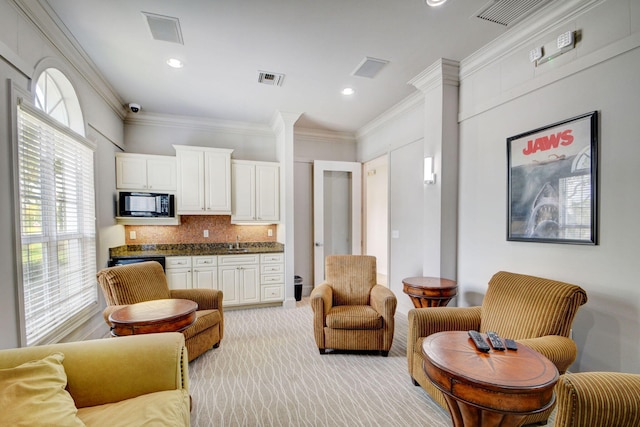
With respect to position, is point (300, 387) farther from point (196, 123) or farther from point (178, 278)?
point (196, 123)

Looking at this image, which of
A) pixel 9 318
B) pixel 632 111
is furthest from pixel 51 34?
pixel 632 111

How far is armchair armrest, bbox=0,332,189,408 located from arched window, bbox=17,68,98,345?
3.07ft

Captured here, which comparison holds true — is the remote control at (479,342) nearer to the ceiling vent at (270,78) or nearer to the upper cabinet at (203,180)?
the ceiling vent at (270,78)

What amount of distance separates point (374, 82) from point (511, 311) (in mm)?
2756

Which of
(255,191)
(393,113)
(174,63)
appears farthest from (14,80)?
(393,113)

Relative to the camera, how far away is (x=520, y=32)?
7.82 ft

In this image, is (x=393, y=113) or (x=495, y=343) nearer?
(x=495, y=343)

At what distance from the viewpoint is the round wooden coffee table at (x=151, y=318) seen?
1.94m

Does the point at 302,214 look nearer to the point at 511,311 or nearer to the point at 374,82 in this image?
the point at 374,82

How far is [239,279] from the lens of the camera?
13.8ft

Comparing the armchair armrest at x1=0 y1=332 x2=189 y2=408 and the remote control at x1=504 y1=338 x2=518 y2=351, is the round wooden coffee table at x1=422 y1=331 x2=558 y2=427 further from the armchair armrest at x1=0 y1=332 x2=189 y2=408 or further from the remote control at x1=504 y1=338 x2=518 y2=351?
the armchair armrest at x1=0 y1=332 x2=189 y2=408

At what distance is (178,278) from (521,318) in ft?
12.9

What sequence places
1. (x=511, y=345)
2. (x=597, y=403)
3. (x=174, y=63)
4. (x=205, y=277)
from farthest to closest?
1. (x=205, y=277)
2. (x=174, y=63)
3. (x=511, y=345)
4. (x=597, y=403)

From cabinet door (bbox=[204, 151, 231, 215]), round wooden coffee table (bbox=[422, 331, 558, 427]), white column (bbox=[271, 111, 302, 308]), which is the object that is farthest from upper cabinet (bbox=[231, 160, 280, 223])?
round wooden coffee table (bbox=[422, 331, 558, 427])
